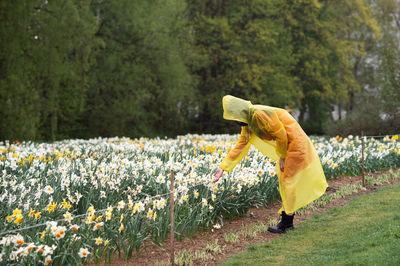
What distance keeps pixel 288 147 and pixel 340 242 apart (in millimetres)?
1166

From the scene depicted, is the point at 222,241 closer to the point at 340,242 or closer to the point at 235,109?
the point at 340,242

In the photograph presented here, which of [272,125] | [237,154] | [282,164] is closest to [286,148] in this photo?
[282,164]

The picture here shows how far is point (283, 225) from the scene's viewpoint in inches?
204

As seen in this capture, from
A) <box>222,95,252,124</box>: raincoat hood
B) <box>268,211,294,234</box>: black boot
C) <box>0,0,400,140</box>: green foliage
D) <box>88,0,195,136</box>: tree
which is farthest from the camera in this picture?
<box>88,0,195,136</box>: tree

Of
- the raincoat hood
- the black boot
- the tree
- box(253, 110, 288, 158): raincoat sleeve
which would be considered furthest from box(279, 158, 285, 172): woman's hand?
the tree

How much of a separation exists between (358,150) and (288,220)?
4.85m

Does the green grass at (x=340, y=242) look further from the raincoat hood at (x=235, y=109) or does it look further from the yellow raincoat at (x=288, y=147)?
the raincoat hood at (x=235, y=109)

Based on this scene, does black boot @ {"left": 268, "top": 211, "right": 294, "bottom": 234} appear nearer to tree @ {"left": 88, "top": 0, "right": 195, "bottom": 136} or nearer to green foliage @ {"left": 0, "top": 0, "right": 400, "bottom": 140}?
green foliage @ {"left": 0, "top": 0, "right": 400, "bottom": 140}

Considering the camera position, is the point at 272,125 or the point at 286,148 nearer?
the point at 272,125

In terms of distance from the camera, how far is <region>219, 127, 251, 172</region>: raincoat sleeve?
502 cm

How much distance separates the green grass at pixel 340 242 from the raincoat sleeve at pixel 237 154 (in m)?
0.97

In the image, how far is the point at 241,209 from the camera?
19.1 feet

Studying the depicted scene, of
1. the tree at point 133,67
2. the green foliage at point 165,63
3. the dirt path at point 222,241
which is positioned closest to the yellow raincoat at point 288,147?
the dirt path at point 222,241

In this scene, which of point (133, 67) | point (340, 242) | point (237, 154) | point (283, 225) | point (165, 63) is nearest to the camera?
point (340, 242)
